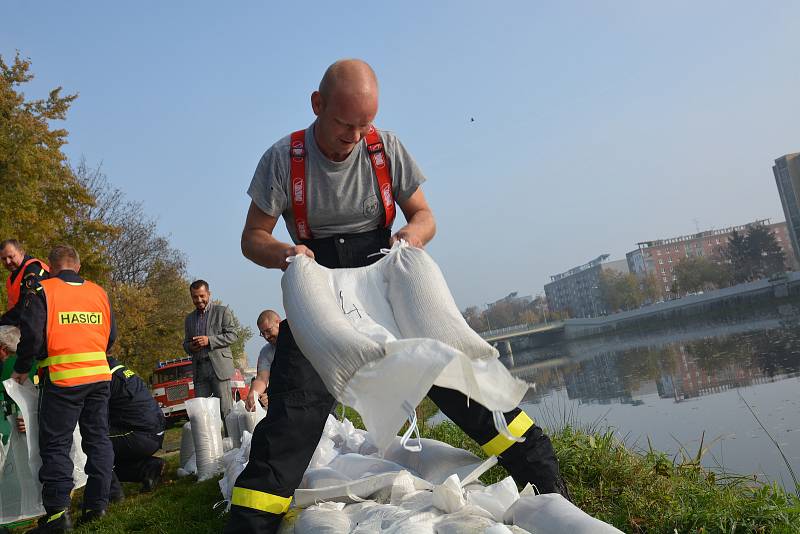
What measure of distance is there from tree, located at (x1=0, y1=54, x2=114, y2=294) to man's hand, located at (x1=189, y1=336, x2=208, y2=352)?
31.2ft

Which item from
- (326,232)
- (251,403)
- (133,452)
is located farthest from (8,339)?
(326,232)

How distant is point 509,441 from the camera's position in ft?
9.68

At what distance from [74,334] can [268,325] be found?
6.28 ft

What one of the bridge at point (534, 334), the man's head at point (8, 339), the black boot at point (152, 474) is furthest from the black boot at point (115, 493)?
the bridge at point (534, 334)

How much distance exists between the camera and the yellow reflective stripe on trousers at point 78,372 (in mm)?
5145

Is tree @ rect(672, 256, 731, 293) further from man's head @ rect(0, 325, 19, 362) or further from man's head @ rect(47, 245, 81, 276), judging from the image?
man's head @ rect(0, 325, 19, 362)

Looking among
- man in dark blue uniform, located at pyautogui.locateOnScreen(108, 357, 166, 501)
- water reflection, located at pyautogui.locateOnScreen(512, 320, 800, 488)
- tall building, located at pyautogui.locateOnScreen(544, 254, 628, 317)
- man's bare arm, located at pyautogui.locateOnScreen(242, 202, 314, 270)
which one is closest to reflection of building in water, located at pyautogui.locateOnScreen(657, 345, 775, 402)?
water reflection, located at pyautogui.locateOnScreen(512, 320, 800, 488)

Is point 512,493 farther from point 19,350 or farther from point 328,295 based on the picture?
point 19,350

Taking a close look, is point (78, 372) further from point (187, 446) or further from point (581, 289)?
point (581, 289)

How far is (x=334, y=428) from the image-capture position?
4.69 m

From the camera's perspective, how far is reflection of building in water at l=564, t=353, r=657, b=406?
61.1 feet

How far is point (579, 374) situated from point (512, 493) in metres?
30.2

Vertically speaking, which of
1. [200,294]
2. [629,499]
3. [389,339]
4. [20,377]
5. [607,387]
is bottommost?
[607,387]

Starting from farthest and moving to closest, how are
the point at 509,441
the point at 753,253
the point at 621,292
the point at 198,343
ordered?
the point at 621,292
the point at 753,253
the point at 198,343
the point at 509,441
